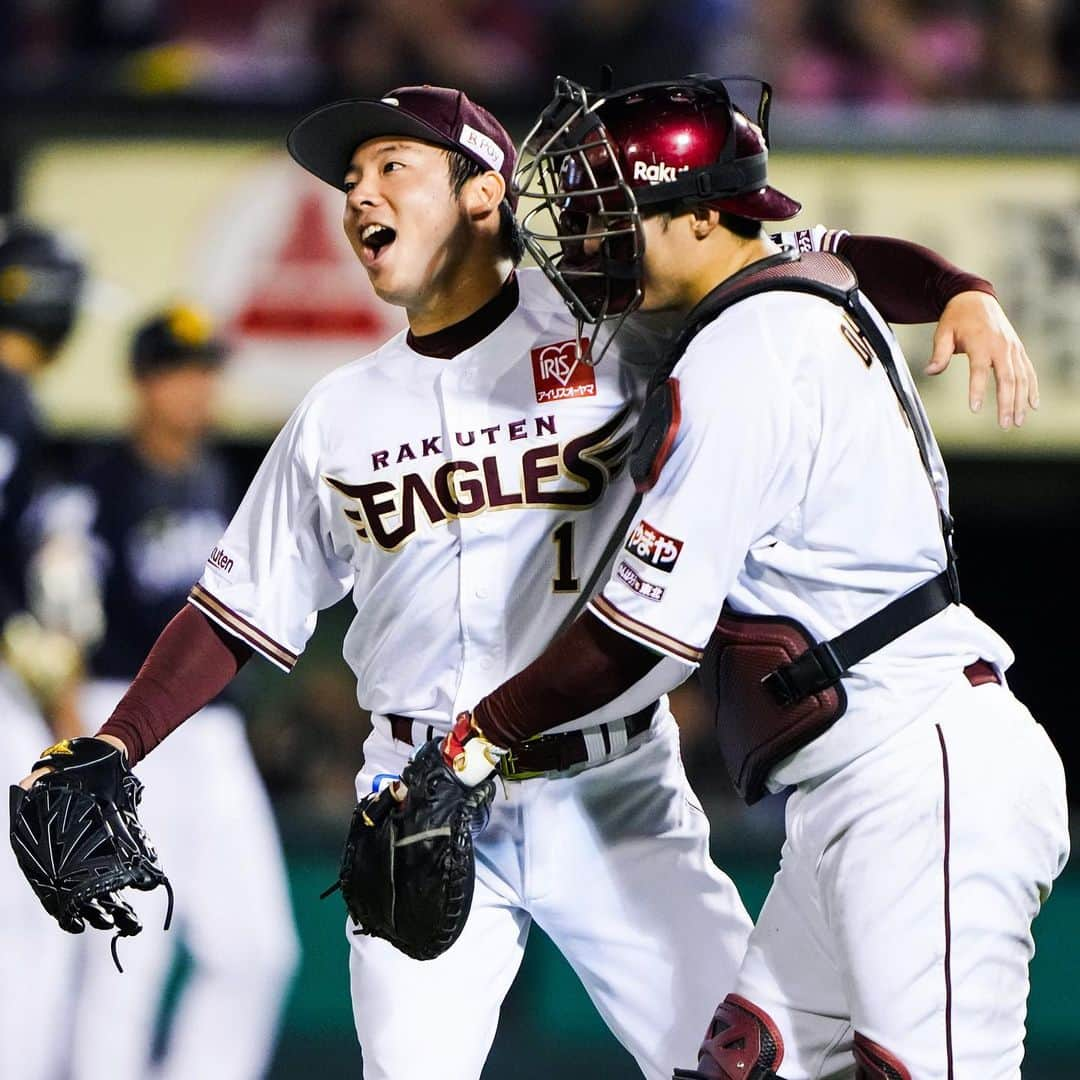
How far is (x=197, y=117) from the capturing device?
6816 mm

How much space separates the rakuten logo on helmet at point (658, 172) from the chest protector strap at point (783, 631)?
173 mm

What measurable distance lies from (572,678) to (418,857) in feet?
1.14

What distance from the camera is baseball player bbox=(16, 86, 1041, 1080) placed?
307 centimetres

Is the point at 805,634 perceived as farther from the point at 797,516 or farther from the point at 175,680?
the point at 175,680

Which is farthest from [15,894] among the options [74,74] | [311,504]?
[74,74]

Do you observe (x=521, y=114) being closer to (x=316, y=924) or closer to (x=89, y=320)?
(x=89, y=320)

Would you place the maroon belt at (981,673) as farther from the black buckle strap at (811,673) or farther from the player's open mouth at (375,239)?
the player's open mouth at (375,239)

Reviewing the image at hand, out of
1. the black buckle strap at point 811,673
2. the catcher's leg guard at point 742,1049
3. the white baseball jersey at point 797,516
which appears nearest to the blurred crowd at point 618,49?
the white baseball jersey at point 797,516

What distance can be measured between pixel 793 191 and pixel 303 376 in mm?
1895

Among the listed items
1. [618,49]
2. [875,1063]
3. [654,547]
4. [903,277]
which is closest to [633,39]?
[618,49]

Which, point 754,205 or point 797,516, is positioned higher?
point 754,205

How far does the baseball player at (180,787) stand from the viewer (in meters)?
5.45

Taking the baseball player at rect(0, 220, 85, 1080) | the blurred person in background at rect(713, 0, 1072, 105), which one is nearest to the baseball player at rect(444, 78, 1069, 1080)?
the baseball player at rect(0, 220, 85, 1080)

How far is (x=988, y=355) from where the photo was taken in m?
2.77
